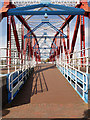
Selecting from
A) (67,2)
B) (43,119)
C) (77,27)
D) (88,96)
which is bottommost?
(43,119)

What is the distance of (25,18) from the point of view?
13.0 m

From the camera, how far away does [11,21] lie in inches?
360

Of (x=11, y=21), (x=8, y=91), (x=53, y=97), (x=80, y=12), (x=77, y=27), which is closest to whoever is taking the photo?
(x=8, y=91)

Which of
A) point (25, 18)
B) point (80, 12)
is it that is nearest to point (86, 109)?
point (80, 12)

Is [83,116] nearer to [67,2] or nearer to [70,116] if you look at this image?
[70,116]

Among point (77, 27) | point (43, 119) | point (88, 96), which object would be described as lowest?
point (43, 119)

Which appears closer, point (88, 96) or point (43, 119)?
point (43, 119)

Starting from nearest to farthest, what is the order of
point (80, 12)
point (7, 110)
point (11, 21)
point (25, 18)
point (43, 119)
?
point (43, 119) → point (7, 110) → point (80, 12) → point (11, 21) → point (25, 18)

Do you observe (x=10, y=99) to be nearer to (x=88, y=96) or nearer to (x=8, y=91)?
(x=8, y=91)

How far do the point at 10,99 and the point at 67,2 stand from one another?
8.89 metres

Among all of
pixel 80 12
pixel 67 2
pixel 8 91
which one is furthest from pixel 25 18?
pixel 8 91

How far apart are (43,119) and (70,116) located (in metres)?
0.58

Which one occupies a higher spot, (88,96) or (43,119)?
(88,96)

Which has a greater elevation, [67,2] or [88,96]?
[67,2]
